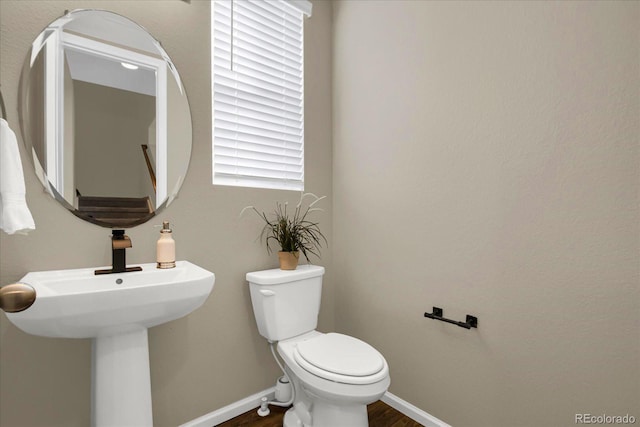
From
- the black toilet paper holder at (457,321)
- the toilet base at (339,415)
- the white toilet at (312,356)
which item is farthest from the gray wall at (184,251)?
the black toilet paper holder at (457,321)

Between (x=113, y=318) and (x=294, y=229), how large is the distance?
978mm

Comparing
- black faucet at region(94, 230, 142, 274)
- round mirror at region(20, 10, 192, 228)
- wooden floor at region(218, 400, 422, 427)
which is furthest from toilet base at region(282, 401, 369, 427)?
round mirror at region(20, 10, 192, 228)

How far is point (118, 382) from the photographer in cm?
107

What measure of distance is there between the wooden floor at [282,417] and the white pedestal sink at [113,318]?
61 cm

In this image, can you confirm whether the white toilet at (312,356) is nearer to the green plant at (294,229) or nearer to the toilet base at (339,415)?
the toilet base at (339,415)

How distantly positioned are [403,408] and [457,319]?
62cm

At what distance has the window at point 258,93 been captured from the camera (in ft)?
5.36

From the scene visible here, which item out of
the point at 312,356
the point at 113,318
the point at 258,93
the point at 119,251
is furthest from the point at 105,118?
the point at 312,356

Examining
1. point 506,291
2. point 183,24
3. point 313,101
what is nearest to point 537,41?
point 506,291

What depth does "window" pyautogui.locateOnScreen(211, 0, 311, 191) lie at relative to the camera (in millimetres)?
1634

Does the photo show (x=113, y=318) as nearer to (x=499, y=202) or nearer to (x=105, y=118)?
(x=105, y=118)

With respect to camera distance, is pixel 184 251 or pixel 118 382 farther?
pixel 184 251

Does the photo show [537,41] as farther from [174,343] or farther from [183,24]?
[174,343]

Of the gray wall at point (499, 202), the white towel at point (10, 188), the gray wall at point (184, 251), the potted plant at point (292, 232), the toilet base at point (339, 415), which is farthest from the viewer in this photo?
the potted plant at point (292, 232)
